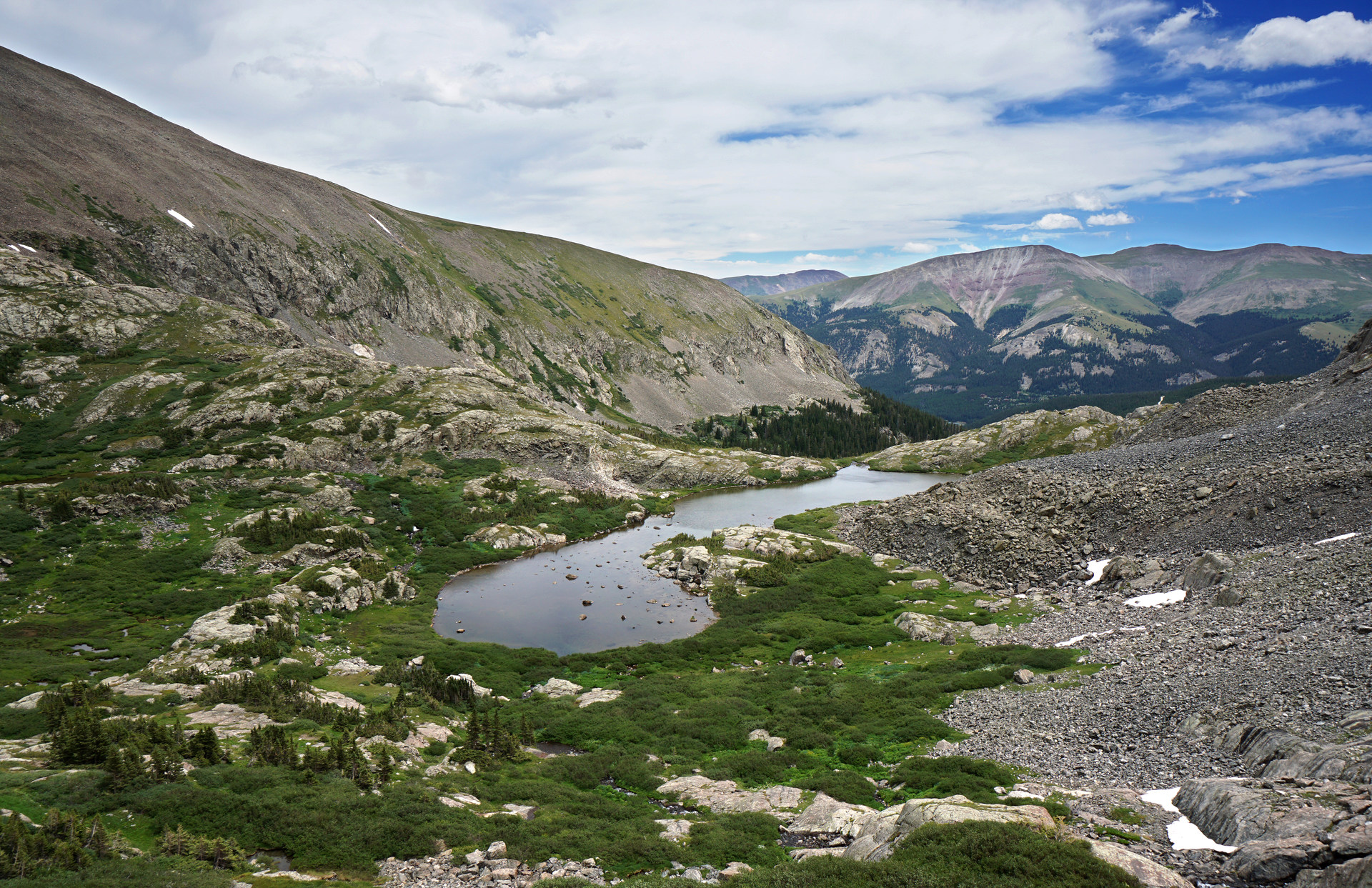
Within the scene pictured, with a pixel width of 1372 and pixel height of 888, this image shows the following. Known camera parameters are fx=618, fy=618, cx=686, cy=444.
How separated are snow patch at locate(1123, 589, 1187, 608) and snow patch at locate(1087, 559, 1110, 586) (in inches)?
321

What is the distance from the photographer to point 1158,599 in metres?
44.1

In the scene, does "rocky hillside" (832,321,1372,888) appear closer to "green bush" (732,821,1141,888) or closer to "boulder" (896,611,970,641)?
"green bush" (732,821,1141,888)

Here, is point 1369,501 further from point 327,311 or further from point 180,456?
point 327,311

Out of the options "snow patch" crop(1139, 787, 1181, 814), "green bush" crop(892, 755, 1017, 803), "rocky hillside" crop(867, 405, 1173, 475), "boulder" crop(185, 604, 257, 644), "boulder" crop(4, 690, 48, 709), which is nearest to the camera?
→ "snow patch" crop(1139, 787, 1181, 814)

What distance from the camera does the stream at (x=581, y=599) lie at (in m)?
65.3

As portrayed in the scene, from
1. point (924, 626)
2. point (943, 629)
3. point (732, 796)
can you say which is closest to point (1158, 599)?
point (943, 629)

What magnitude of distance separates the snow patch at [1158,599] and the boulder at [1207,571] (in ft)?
2.71

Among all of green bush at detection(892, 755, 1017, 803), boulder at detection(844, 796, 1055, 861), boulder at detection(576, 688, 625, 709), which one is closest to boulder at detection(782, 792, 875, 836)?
boulder at detection(844, 796, 1055, 861)

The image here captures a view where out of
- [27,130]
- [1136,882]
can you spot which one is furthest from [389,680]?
[27,130]

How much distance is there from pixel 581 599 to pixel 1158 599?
5713cm

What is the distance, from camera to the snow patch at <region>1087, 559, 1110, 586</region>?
177 feet

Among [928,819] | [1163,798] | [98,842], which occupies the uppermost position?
[928,819]

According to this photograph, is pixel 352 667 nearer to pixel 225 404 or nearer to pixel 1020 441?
pixel 225 404

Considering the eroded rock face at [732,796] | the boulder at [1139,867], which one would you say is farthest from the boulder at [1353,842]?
the eroded rock face at [732,796]
